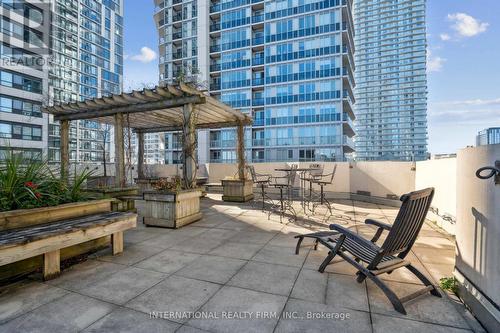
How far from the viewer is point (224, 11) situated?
3125 centimetres

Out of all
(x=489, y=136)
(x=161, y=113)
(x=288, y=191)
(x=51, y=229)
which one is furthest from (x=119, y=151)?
(x=489, y=136)

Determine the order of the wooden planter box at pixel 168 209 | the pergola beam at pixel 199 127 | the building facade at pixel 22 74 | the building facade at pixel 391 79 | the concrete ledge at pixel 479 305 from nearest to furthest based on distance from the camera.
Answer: the concrete ledge at pixel 479 305 → the wooden planter box at pixel 168 209 → the pergola beam at pixel 199 127 → the building facade at pixel 22 74 → the building facade at pixel 391 79

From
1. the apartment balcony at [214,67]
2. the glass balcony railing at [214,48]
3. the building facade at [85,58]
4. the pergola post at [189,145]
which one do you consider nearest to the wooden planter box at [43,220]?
the pergola post at [189,145]

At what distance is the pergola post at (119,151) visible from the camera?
6.97 m

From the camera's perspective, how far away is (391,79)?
11362cm

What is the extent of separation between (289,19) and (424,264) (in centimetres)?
3157

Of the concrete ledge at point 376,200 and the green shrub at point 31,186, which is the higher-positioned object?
the green shrub at point 31,186

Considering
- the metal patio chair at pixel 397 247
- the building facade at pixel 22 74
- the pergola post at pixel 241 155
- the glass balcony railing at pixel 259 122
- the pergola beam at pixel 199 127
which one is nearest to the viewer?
the metal patio chair at pixel 397 247

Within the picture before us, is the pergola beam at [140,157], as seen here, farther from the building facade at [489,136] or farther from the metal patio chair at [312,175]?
the building facade at [489,136]

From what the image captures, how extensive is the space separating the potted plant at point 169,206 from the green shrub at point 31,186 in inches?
59.4

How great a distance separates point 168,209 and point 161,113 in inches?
166

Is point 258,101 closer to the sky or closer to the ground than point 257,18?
closer to the ground

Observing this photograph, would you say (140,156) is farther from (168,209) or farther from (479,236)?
(479,236)

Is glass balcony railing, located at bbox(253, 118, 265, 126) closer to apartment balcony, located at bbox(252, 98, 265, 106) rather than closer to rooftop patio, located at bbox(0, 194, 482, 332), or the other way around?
apartment balcony, located at bbox(252, 98, 265, 106)
